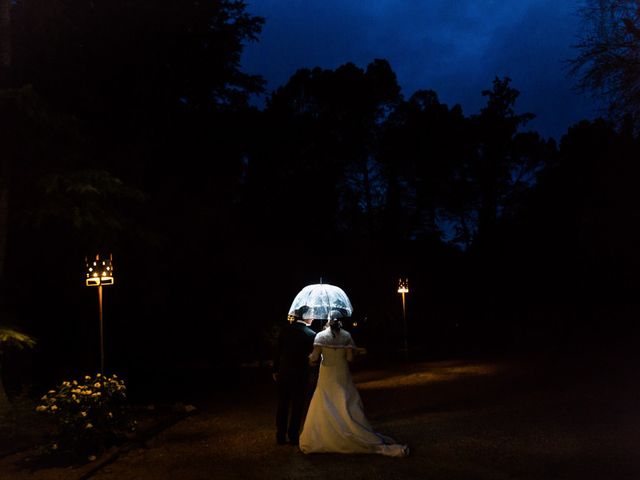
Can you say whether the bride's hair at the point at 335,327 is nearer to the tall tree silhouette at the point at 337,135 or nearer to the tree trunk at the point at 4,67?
the tree trunk at the point at 4,67

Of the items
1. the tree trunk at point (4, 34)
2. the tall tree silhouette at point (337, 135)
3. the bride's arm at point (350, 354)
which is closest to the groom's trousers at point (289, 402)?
the bride's arm at point (350, 354)

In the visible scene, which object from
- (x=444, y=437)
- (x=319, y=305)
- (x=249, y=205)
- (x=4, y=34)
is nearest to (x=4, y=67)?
(x=4, y=34)

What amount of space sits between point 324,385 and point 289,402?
0.81 metres

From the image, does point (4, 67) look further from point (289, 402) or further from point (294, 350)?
point (289, 402)

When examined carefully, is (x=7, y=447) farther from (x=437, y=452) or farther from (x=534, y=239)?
(x=534, y=239)

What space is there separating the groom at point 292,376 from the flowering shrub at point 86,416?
91.6 inches

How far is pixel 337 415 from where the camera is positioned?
31.4 feet

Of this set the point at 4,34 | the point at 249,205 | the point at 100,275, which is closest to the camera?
the point at 100,275

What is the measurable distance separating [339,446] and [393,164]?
124 ft

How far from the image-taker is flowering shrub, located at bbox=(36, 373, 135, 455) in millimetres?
9836

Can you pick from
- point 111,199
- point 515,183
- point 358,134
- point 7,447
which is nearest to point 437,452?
point 7,447

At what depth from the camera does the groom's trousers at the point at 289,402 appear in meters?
10.4

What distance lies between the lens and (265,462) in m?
9.32

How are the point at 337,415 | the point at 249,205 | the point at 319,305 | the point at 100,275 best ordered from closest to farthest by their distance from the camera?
1. the point at 337,415
2. the point at 319,305
3. the point at 100,275
4. the point at 249,205
